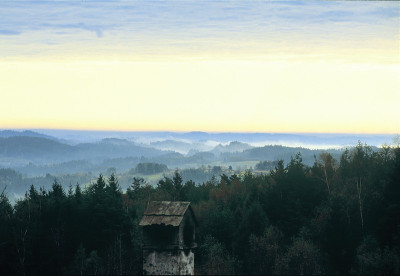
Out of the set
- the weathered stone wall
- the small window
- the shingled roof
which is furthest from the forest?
the shingled roof

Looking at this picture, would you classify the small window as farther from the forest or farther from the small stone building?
the forest

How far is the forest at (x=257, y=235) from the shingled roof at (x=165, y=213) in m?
8.15

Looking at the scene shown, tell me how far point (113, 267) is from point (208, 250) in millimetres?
9923

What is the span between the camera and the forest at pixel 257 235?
49562mm

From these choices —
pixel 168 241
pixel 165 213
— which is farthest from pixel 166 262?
pixel 165 213

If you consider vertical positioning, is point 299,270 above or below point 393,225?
below

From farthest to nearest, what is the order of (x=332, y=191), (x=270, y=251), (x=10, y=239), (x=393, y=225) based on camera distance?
(x=332, y=191) → (x=10, y=239) → (x=270, y=251) → (x=393, y=225)

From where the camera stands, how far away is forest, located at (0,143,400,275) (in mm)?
49562

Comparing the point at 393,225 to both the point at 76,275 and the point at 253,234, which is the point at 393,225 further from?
the point at 76,275

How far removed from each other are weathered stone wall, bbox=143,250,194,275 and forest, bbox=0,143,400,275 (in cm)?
691

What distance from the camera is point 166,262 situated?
134 ft

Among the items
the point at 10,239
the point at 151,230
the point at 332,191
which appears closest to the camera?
the point at 151,230

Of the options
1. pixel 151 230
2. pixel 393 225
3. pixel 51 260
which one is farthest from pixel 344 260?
pixel 51 260

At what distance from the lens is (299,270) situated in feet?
163
